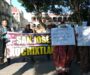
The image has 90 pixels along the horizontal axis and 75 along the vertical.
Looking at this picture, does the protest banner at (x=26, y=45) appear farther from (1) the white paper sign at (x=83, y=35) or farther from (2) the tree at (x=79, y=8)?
(1) the white paper sign at (x=83, y=35)

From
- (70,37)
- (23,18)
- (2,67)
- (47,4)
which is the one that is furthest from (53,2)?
(23,18)

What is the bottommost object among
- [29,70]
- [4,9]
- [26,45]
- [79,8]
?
[29,70]

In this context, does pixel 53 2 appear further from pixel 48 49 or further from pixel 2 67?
pixel 2 67

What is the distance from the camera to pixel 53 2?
2389 centimetres

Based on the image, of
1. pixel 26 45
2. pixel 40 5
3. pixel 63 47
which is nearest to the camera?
pixel 63 47

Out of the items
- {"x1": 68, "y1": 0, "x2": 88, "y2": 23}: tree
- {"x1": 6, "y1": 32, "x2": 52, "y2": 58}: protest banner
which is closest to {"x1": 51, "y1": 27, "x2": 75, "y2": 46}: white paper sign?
{"x1": 6, "y1": 32, "x2": 52, "y2": 58}: protest banner

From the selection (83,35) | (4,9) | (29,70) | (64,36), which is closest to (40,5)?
(29,70)

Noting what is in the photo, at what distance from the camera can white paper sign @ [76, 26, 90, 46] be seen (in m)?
11.6

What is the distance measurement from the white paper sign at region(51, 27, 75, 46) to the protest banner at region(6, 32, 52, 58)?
4.81 m

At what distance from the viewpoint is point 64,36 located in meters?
11.4

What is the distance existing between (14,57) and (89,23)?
5.07m

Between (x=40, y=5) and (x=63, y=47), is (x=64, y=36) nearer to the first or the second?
(x=63, y=47)

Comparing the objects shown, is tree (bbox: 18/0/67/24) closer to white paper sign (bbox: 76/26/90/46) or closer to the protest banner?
the protest banner

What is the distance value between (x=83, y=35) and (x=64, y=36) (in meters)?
0.64
